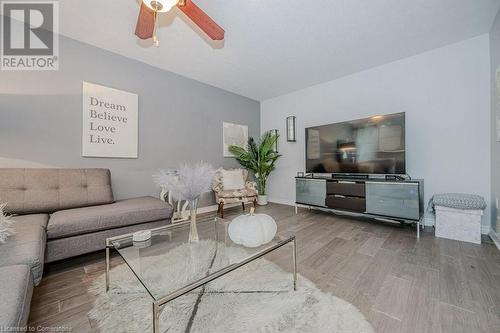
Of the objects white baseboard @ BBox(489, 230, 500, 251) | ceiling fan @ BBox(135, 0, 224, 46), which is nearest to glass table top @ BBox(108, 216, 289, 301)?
ceiling fan @ BBox(135, 0, 224, 46)

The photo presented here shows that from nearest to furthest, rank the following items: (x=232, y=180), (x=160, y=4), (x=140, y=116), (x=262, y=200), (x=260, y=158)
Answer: (x=160, y=4) → (x=140, y=116) → (x=232, y=180) → (x=260, y=158) → (x=262, y=200)

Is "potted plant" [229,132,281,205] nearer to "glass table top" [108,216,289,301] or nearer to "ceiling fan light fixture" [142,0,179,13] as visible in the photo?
"glass table top" [108,216,289,301]

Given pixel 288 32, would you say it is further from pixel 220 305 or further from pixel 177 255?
pixel 220 305

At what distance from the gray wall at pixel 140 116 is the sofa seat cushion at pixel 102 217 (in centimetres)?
82

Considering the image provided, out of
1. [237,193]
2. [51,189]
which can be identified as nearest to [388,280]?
[237,193]

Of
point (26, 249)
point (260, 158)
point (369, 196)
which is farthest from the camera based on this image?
point (260, 158)

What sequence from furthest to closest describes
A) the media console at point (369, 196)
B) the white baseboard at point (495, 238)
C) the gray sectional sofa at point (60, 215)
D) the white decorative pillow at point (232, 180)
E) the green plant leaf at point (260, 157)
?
the green plant leaf at point (260, 157) → the white decorative pillow at point (232, 180) → the media console at point (369, 196) → the white baseboard at point (495, 238) → the gray sectional sofa at point (60, 215)

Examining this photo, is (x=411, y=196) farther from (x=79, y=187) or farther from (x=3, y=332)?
(x=79, y=187)

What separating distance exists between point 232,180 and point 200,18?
2371 millimetres

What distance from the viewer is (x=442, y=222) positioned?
7.19 ft

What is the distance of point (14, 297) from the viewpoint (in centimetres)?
69

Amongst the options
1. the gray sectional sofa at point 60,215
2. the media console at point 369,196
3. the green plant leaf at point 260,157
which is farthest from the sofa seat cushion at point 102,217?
the media console at point 369,196

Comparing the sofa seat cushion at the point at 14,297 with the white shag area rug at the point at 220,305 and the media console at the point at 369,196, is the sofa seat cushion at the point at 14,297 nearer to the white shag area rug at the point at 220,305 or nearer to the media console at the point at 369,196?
the white shag area rug at the point at 220,305

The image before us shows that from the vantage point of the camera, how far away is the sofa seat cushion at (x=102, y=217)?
152 centimetres
